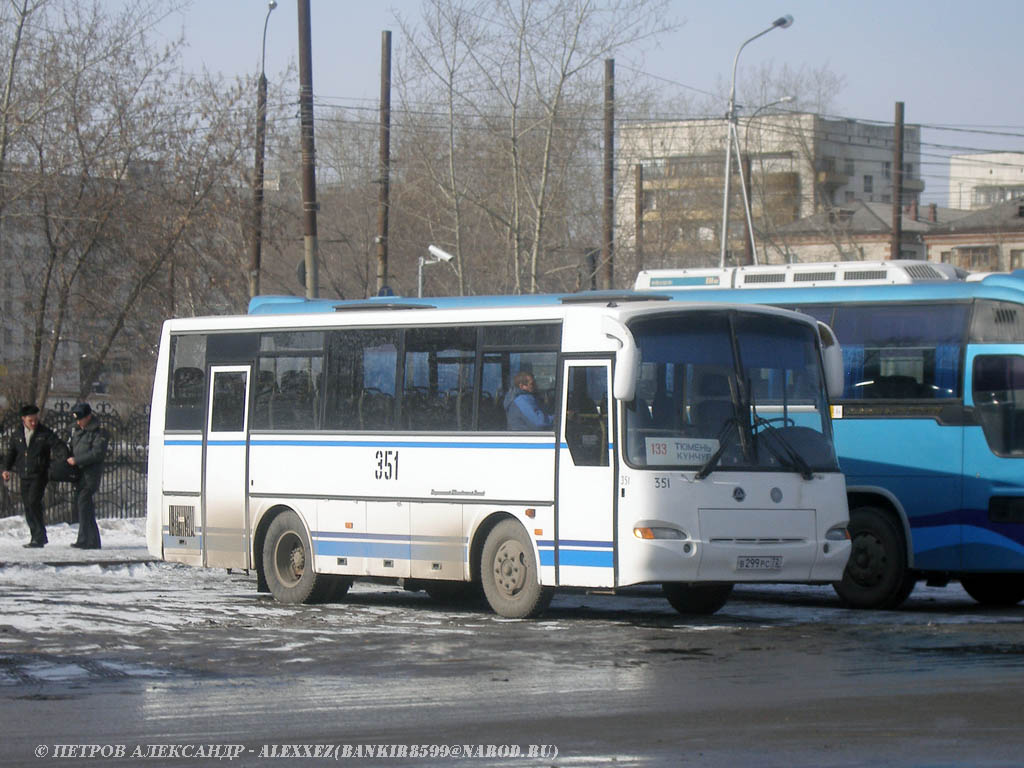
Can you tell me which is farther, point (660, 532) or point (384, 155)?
point (384, 155)

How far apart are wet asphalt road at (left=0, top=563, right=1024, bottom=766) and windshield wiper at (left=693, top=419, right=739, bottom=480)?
4.46ft

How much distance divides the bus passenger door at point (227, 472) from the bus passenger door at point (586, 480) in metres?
4.43

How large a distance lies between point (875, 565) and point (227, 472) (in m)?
6.96

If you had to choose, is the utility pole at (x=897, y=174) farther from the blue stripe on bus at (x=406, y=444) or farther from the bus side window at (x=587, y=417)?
the bus side window at (x=587, y=417)

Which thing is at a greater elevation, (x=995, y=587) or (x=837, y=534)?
(x=837, y=534)

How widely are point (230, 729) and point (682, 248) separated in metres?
54.0

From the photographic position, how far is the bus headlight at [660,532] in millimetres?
13031

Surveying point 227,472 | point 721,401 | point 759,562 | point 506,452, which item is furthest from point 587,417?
point 227,472

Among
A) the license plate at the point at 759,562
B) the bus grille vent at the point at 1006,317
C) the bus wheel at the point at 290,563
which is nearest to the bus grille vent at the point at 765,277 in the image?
the bus grille vent at the point at 1006,317

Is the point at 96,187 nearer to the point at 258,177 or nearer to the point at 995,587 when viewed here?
the point at 258,177

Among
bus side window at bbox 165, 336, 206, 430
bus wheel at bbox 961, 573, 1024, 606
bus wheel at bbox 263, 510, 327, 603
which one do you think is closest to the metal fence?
bus side window at bbox 165, 336, 206, 430

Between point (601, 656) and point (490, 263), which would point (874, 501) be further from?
point (490, 263)

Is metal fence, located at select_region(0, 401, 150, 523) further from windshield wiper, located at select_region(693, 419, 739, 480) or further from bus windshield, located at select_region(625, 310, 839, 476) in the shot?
windshield wiper, located at select_region(693, 419, 739, 480)

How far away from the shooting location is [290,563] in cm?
1641
